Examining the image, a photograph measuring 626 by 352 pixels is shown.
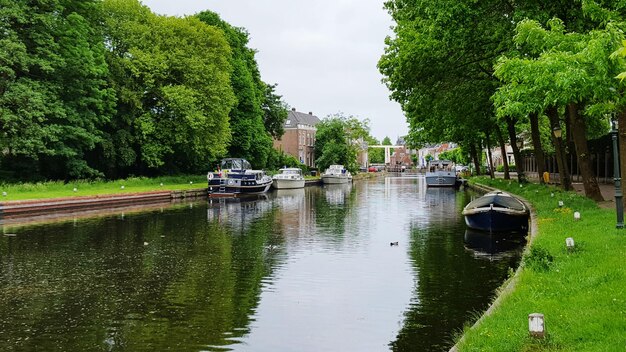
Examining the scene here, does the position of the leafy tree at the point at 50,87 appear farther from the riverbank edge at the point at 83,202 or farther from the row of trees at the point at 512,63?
the row of trees at the point at 512,63

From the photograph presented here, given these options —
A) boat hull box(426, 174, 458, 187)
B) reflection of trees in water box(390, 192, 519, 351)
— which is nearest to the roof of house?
boat hull box(426, 174, 458, 187)

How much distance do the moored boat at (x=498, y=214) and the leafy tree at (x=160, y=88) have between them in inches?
1188

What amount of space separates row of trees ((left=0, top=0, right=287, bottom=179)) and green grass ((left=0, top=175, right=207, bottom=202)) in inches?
60.1

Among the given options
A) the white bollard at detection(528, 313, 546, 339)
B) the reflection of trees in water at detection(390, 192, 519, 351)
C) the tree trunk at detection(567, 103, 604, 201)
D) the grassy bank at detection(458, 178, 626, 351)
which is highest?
the tree trunk at detection(567, 103, 604, 201)

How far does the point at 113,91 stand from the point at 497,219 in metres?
31.7

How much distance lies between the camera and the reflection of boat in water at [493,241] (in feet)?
57.3

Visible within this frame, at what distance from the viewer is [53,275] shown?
553 inches

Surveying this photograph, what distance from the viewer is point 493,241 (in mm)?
19281

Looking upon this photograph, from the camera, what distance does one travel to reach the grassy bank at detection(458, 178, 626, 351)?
648cm

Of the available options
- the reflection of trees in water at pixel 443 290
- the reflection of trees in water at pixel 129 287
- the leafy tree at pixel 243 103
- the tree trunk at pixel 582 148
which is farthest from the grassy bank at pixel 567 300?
the leafy tree at pixel 243 103

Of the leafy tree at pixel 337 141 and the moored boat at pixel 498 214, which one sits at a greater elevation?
the leafy tree at pixel 337 141

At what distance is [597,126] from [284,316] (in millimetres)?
44316

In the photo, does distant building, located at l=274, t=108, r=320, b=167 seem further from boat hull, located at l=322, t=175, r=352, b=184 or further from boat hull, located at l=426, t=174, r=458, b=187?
boat hull, located at l=426, t=174, r=458, b=187

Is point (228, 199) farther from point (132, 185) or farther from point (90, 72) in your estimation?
point (90, 72)
